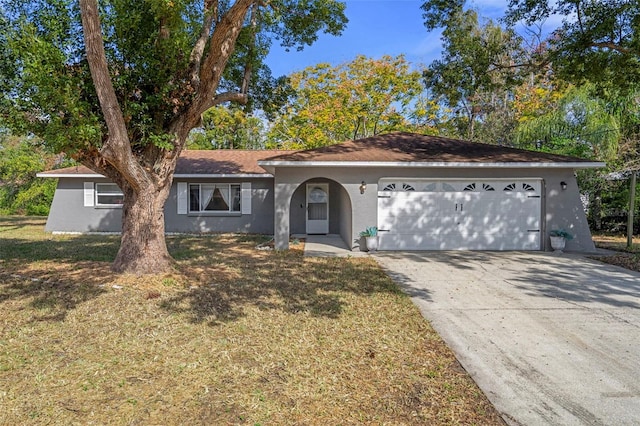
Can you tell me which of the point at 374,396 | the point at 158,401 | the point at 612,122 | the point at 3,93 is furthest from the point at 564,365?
the point at 612,122

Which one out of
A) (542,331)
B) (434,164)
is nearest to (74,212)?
(434,164)

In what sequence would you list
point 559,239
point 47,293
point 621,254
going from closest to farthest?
point 47,293
point 621,254
point 559,239

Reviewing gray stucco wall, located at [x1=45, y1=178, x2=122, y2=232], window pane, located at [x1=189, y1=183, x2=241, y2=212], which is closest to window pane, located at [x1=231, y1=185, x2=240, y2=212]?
window pane, located at [x1=189, y1=183, x2=241, y2=212]

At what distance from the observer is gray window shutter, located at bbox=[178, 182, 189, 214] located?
1439cm

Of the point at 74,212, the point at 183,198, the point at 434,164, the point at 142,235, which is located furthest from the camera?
the point at 74,212

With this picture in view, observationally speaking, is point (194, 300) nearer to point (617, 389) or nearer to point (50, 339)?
point (50, 339)

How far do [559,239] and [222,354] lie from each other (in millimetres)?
9657

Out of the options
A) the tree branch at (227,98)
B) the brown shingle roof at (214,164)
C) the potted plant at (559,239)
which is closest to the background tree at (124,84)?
the tree branch at (227,98)

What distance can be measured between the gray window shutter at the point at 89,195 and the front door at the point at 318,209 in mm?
8442

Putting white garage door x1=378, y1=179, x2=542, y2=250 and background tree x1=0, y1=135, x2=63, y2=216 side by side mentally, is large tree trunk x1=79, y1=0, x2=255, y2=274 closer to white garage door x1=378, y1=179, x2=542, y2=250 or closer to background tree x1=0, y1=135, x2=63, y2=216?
white garage door x1=378, y1=179, x2=542, y2=250

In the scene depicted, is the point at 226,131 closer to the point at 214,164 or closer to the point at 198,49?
the point at 214,164

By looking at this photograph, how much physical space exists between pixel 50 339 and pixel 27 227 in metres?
15.5

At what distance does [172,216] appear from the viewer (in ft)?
→ 47.5

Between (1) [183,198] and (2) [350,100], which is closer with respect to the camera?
(1) [183,198]
